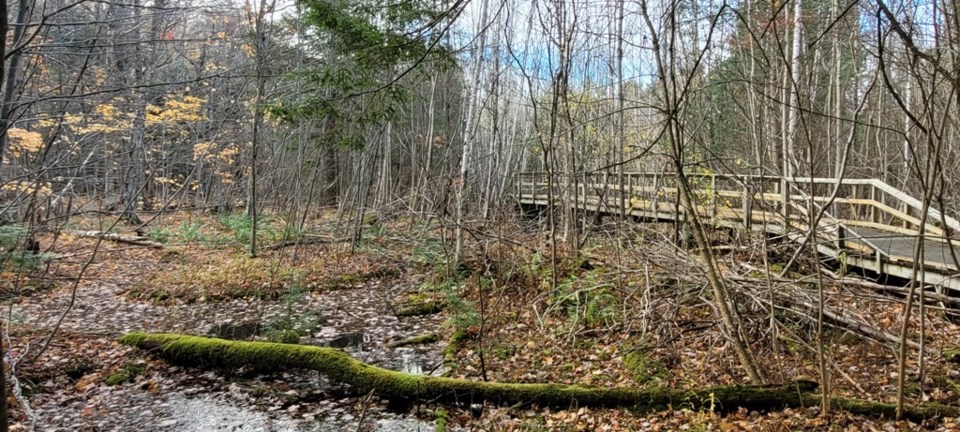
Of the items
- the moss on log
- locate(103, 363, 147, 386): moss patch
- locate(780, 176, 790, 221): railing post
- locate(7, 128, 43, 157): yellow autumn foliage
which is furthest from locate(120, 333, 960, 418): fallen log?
locate(7, 128, 43, 157): yellow autumn foliage

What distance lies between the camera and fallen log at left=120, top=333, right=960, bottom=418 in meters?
3.96

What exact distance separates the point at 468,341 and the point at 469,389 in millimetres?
1884

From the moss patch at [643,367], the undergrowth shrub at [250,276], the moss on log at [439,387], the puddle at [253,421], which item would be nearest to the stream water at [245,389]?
the puddle at [253,421]

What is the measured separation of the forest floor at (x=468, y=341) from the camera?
4.38m

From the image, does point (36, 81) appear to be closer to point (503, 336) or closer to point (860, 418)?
point (503, 336)

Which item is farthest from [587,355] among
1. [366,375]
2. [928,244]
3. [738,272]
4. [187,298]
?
[187,298]

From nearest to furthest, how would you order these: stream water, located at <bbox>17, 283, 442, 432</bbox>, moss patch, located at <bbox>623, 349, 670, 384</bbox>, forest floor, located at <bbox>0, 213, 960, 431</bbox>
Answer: forest floor, located at <bbox>0, 213, 960, 431</bbox> < stream water, located at <bbox>17, 283, 442, 432</bbox> < moss patch, located at <bbox>623, 349, 670, 384</bbox>

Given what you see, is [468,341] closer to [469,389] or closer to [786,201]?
[469,389]

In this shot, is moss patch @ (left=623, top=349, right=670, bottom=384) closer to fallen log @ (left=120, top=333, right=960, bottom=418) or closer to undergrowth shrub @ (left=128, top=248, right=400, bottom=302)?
fallen log @ (left=120, top=333, right=960, bottom=418)

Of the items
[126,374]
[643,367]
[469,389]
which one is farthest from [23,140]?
[643,367]

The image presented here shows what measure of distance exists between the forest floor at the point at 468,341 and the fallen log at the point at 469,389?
10 centimetres

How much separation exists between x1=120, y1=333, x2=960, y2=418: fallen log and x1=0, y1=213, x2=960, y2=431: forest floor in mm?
105

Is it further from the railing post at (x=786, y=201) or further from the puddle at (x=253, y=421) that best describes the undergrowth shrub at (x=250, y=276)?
the railing post at (x=786, y=201)

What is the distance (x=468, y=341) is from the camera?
260 inches
